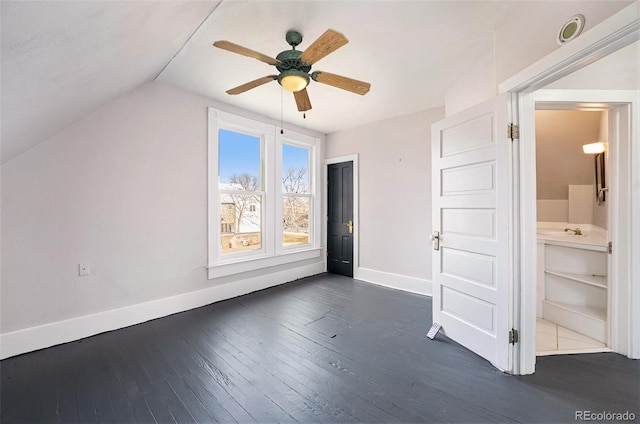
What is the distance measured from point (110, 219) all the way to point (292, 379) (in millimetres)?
2389

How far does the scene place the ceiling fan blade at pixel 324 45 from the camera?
63.6 inches

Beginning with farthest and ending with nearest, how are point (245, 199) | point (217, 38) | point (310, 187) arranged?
1. point (310, 187)
2. point (245, 199)
3. point (217, 38)

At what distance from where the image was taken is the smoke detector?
140 centimetres

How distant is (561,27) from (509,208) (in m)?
1.13

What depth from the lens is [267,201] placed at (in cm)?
407

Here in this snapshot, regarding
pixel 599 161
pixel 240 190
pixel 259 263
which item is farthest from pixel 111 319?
pixel 599 161

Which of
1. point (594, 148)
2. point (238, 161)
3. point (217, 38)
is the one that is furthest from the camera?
point (238, 161)

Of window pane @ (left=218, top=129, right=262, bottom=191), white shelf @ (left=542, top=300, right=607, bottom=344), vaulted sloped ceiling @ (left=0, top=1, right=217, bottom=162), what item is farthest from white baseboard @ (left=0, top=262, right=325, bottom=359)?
white shelf @ (left=542, top=300, right=607, bottom=344)

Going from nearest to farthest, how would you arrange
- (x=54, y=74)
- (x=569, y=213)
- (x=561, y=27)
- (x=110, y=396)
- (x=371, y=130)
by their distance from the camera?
(x=54, y=74), (x=561, y=27), (x=110, y=396), (x=569, y=213), (x=371, y=130)

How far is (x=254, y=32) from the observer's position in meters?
2.05

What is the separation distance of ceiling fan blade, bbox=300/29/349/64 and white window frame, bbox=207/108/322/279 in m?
2.00

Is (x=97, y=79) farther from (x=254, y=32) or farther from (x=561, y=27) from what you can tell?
(x=561, y=27)

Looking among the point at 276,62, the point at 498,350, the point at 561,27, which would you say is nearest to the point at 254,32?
the point at 276,62

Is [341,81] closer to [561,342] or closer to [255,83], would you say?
[255,83]
